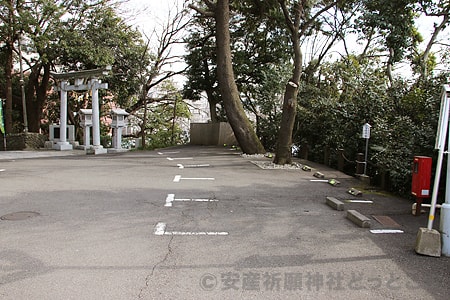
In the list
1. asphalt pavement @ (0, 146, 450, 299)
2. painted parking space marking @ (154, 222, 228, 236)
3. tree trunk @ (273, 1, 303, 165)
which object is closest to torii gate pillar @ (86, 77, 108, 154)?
tree trunk @ (273, 1, 303, 165)

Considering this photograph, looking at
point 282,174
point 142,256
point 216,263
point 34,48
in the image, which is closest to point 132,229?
point 142,256

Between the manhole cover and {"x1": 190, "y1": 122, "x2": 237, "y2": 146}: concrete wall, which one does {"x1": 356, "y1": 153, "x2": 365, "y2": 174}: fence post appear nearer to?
the manhole cover

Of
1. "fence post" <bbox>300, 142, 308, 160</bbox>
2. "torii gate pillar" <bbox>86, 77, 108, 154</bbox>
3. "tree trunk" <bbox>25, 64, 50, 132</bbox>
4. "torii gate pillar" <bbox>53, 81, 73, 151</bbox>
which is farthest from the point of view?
"tree trunk" <bbox>25, 64, 50, 132</bbox>

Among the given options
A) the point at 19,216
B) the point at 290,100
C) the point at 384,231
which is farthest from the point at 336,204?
the point at 290,100

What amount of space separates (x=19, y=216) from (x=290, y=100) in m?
8.32

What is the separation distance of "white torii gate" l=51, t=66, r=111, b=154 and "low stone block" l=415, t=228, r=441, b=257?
16.6 meters

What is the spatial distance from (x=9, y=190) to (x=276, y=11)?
13110mm

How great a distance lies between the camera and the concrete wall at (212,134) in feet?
77.7

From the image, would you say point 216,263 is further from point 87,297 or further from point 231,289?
point 87,297

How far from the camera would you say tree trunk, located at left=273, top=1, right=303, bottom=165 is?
11.4 meters

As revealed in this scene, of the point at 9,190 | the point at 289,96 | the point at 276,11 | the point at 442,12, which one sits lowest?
the point at 9,190

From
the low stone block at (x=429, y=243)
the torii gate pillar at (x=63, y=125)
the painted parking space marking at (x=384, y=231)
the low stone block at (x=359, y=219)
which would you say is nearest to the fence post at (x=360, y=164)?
the low stone block at (x=359, y=219)

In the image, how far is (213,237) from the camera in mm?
4688

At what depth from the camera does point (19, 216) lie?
18.1ft
